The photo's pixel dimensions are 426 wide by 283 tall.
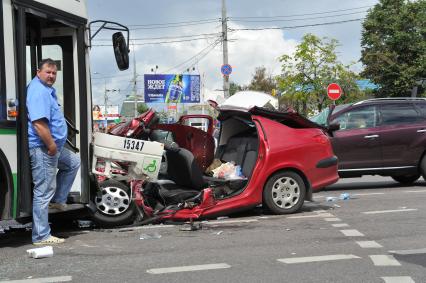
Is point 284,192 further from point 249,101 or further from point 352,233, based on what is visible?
point 352,233

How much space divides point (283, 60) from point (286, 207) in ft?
84.7

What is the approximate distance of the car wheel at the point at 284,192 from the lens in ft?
26.0

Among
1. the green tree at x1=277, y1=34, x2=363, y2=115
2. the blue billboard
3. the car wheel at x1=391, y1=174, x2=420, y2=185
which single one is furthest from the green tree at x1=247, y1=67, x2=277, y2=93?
the car wheel at x1=391, y1=174, x2=420, y2=185

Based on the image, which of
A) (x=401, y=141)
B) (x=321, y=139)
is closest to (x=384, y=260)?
(x=321, y=139)

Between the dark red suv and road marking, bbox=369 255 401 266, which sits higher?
the dark red suv

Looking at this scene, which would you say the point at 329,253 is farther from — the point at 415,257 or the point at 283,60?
the point at 283,60

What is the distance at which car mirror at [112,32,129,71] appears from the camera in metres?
7.14

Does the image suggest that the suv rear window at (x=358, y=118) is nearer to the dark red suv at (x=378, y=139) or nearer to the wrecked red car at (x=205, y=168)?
the dark red suv at (x=378, y=139)

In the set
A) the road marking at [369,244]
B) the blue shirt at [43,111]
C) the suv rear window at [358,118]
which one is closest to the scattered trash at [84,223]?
the blue shirt at [43,111]

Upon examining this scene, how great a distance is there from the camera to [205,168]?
341 inches

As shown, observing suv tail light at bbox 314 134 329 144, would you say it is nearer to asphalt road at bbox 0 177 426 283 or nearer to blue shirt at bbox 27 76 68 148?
asphalt road at bbox 0 177 426 283

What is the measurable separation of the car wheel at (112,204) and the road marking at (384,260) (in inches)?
125

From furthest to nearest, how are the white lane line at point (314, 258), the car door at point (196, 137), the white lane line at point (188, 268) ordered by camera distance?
the car door at point (196, 137), the white lane line at point (314, 258), the white lane line at point (188, 268)

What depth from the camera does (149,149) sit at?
7.24 m
